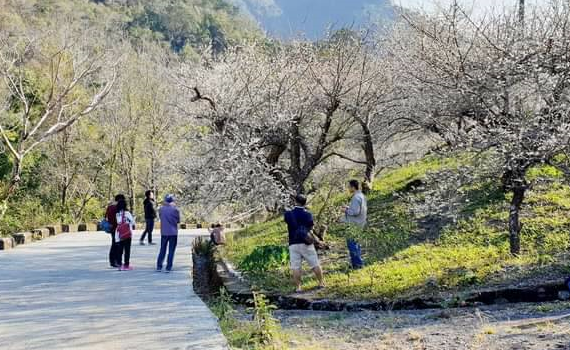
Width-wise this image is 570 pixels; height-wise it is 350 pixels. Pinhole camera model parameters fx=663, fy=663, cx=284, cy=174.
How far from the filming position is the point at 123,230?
44.0 feet

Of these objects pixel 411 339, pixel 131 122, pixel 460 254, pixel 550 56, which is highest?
pixel 131 122

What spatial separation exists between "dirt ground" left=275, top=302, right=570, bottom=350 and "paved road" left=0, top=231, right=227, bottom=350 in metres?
1.31

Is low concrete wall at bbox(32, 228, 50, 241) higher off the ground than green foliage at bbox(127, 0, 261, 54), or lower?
lower

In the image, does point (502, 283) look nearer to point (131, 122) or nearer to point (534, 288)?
point (534, 288)

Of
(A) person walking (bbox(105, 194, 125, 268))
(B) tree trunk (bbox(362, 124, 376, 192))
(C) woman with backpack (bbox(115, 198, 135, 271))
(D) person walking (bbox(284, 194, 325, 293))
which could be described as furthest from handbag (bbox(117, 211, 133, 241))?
(B) tree trunk (bbox(362, 124, 376, 192))

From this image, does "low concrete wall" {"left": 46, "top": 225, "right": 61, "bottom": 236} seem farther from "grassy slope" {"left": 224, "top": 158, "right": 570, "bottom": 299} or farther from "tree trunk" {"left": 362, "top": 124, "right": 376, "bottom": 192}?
"tree trunk" {"left": 362, "top": 124, "right": 376, "bottom": 192}

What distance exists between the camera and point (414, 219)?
1500 cm

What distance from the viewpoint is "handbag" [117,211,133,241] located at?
13.4 metres

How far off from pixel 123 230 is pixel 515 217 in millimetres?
7491

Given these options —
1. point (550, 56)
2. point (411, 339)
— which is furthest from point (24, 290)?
point (550, 56)

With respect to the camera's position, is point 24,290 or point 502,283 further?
point 24,290

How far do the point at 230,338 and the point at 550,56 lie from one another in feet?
19.7

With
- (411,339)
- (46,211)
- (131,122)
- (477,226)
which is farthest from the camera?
(131,122)

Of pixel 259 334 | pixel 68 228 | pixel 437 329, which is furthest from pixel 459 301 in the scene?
pixel 68 228
